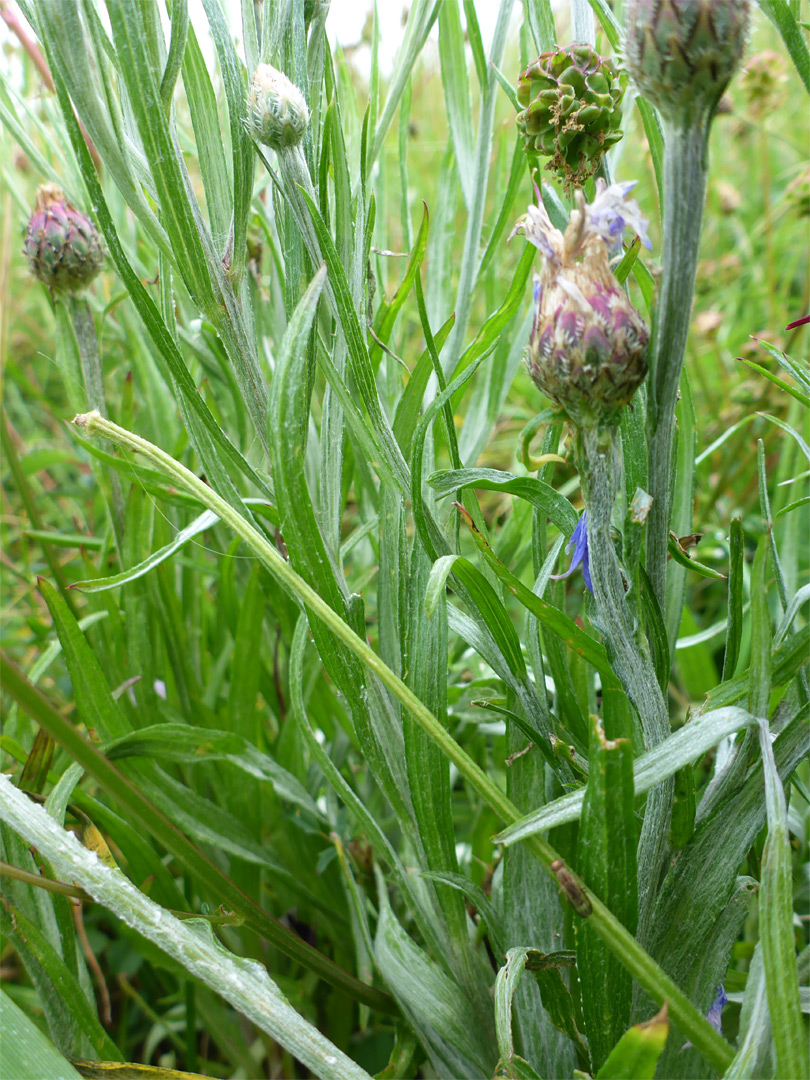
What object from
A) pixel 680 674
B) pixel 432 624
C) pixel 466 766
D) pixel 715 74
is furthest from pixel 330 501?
pixel 680 674

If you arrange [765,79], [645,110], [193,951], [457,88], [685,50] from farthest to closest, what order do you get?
[765,79] < [457,88] < [645,110] < [193,951] < [685,50]

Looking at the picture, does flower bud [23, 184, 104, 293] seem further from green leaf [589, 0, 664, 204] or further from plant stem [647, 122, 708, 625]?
plant stem [647, 122, 708, 625]

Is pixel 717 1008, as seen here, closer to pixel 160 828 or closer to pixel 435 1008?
pixel 435 1008

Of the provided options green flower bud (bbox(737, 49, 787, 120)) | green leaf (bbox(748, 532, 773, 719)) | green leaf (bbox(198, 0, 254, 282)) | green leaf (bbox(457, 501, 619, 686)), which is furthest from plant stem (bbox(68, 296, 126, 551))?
green flower bud (bbox(737, 49, 787, 120))

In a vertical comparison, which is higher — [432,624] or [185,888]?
[432,624]

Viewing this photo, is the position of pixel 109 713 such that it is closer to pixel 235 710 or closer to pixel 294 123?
pixel 235 710

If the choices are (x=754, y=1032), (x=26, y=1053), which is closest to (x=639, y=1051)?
(x=754, y=1032)
